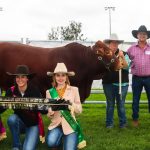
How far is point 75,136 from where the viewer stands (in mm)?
5621

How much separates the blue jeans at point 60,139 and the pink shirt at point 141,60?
275cm

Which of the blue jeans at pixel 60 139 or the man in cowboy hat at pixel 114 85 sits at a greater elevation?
the man in cowboy hat at pixel 114 85

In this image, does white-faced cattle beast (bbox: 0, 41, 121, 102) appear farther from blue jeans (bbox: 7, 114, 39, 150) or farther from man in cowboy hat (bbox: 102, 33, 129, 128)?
blue jeans (bbox: 7, 114, 39, 150)

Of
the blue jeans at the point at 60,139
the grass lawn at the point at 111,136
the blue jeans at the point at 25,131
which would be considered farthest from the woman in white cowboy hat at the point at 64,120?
the grass lawn at the point at 111,136

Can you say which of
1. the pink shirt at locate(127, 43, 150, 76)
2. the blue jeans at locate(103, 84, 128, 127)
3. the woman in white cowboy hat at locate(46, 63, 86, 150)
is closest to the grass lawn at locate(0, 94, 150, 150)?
the blue jeans at locate(103, 84, 128, 127)

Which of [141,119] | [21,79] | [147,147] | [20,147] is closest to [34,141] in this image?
[20,147]

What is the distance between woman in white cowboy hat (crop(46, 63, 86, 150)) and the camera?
5.56 m

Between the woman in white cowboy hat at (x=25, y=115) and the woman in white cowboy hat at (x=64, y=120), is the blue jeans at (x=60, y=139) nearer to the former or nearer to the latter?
the woman in white cowboy hat at (x=64, y=120)

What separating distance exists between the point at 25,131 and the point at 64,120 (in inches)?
29.1

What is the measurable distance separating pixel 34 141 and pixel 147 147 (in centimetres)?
185

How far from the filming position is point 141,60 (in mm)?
7902

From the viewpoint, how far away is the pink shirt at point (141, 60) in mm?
7898

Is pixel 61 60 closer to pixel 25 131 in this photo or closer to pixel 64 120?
pixel 25 131

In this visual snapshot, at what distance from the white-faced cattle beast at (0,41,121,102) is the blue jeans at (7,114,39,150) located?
1.48 metres
